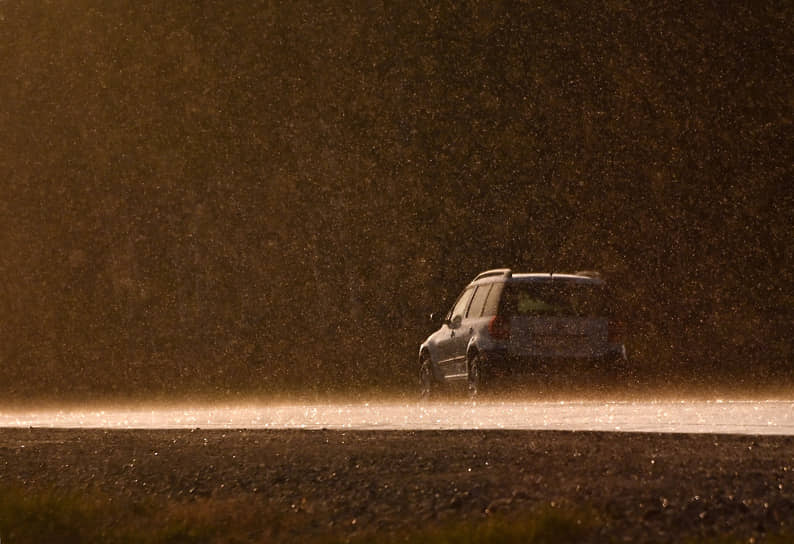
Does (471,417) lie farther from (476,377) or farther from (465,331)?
(465,331)

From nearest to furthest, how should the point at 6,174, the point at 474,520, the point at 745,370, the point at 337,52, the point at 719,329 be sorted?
the point at 474,520
the point at 745,370
the point at 719,329
the point at 337,52
the point at 6,174

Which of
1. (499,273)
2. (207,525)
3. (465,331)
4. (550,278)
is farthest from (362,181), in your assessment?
(207,525)

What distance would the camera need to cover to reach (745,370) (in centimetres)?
2534

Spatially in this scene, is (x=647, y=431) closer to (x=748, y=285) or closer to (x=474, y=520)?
(x=474, y=520)

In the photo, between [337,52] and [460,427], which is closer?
[460,427]

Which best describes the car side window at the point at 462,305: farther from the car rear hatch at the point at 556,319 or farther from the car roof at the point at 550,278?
the car rear hatch at the point at 556,319

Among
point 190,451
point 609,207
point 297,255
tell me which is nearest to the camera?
point 190,451

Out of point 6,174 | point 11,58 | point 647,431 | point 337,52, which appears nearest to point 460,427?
point 647,431

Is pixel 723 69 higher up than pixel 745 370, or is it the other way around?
pixel 723 69

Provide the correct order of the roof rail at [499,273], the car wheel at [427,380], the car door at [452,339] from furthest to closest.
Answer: the car wheel at [427,380] < the car door at [452,339] < the roof rail at [499,273]

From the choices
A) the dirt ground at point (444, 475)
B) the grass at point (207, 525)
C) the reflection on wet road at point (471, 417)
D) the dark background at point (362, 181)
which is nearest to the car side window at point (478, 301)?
the reflection on wet road at point (471, 417)

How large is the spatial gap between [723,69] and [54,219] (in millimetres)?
23670

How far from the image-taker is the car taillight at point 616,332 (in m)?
17.1

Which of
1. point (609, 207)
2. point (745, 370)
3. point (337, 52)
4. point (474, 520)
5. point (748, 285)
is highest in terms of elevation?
point (337, 52)
